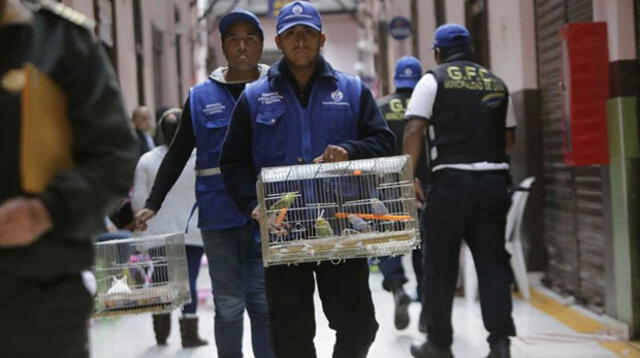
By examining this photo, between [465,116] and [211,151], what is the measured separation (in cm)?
149

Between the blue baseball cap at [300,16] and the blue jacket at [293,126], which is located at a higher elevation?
the blue baseball cap at [300,16]

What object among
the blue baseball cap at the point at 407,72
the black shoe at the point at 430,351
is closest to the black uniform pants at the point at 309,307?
the black shoe at the point at 430,351

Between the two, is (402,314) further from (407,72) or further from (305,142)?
(305,142)

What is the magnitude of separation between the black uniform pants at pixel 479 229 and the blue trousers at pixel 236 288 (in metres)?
1.22

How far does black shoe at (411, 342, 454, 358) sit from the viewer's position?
5.51 metres

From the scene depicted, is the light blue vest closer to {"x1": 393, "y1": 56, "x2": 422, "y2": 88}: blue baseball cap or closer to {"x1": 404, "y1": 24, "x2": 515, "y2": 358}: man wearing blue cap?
{"x1": 404, "y1": 24, "x2": 515, "y2": 358}: man wearing blue cap

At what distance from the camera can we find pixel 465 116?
17.6 ft

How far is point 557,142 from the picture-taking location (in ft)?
27.1

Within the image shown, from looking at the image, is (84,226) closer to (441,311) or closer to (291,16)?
(291,16)

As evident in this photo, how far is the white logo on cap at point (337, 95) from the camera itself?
3967 mm

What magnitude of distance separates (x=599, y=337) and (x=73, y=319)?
496cm

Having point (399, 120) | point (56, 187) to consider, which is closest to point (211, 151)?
point (56, 187)

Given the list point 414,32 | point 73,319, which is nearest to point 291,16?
point 73,319

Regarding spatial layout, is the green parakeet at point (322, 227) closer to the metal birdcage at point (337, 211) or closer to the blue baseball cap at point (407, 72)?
the metal birdcage at point (337, 211)
